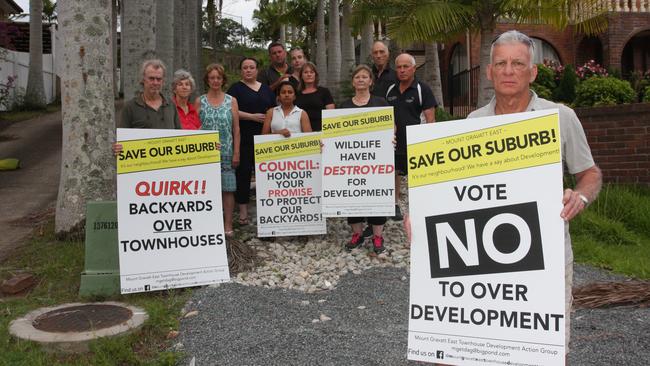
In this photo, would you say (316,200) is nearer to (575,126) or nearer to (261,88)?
(261,88)

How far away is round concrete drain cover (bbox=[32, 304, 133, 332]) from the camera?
461cm

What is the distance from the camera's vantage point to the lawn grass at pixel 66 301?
4207 millimetres

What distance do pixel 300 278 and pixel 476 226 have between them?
3580 millimetres

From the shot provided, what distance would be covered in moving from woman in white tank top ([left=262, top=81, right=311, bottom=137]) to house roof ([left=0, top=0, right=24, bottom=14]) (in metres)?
31.6

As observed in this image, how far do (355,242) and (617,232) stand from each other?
12.2ft

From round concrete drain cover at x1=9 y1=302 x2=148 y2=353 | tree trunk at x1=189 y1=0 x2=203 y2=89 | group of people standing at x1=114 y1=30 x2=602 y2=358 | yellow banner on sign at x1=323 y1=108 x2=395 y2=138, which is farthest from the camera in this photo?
tree trunk at x1=189 y1=0 x2=203 y2=89

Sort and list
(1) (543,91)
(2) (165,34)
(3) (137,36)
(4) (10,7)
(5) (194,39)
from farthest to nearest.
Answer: (4) (10,7) < (5) (194,39) < (1) (543,91) < (2) (165,34) < (3) (137,36)

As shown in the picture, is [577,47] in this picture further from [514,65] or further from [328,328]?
[514,65]

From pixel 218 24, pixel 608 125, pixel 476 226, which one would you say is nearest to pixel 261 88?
pixel 476 226

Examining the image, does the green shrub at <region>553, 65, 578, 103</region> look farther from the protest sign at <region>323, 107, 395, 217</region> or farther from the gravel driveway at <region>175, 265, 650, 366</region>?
the gravel driveway at <region>175, 265, 650, 366</region>

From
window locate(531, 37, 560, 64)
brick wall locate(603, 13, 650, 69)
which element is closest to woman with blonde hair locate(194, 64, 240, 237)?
brick wall locate(603, 13, 650, 69)

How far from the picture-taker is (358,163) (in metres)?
6.92

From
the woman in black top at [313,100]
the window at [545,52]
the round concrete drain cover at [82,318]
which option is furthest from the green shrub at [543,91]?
the round concrete drain cover at [82,318]

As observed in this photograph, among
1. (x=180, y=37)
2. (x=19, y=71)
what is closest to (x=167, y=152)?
(x=180, y=37)
